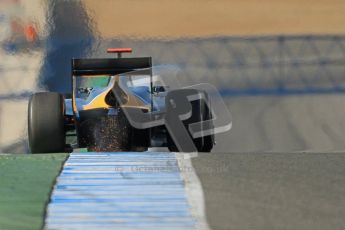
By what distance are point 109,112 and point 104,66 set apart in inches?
20.3

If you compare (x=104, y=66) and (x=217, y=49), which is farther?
(x=217, y=49)

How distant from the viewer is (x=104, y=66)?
6277 millimetres

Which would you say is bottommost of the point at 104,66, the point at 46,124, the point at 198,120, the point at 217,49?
the point at 198,120

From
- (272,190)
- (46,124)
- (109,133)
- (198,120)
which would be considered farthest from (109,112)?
(272,190)

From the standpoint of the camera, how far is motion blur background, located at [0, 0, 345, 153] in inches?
363

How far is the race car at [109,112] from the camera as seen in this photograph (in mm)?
5930

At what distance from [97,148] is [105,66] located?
70 centimetres

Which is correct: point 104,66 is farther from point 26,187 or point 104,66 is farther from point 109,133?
point 26,187

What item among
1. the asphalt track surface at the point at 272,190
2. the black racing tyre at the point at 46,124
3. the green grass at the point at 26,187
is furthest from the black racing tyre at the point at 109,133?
the asphalt track surface at the point at 272,190

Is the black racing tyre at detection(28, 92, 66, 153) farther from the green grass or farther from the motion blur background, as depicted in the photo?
the motion blur background

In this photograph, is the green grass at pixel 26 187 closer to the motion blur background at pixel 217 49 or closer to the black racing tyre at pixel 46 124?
the black racing tyre at pixel 46 124

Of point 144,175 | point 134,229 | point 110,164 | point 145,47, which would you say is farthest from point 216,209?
point 145,47

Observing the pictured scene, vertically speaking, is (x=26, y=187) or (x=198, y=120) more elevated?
(x=26, y=187)

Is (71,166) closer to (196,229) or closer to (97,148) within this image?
(97,148)
